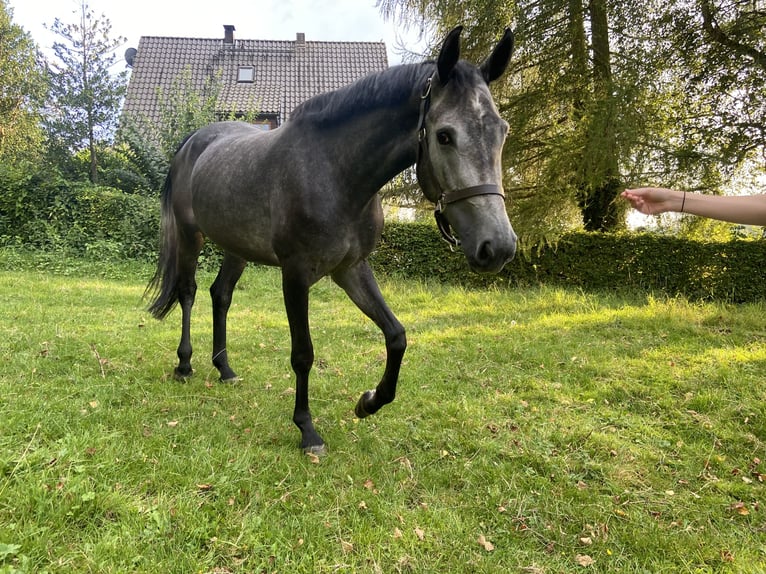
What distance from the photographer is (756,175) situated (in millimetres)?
7410

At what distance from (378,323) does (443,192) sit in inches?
42.4

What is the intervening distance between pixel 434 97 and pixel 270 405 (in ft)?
8.31

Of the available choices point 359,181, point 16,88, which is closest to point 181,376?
point 359,181

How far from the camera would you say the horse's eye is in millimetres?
2016

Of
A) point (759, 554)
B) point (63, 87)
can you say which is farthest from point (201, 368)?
point (63, 87)

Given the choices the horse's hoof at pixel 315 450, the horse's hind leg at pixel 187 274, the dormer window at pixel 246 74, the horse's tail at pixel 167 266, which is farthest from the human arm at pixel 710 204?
the dormer window at pixel 246 74

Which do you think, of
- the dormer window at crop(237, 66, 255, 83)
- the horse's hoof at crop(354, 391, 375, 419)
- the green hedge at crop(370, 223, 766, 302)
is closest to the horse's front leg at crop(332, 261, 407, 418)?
the horse's hoof at crop(354, 391, 375, 419)

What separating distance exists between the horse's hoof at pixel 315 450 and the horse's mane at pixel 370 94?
6.41 feet

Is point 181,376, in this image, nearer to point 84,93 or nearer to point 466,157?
point 466,157

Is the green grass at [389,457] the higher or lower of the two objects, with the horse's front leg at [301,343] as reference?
lower

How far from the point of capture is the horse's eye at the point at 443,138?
6.61 feet

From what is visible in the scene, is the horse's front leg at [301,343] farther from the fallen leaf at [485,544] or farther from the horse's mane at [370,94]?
the fallen leaf at [485,544]

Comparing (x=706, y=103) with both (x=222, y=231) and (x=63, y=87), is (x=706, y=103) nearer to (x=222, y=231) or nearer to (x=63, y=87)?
(x=222, y=231)

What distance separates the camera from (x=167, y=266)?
441 cm
